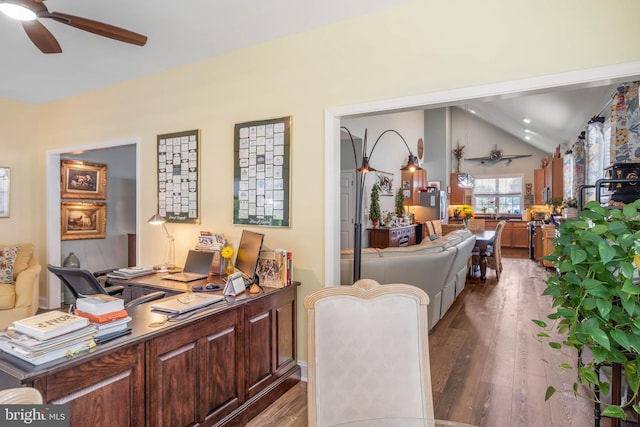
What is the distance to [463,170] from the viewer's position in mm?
11234

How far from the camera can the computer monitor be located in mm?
2619

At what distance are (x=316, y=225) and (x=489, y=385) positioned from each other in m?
1.80

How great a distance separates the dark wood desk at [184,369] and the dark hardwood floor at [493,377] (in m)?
0.25

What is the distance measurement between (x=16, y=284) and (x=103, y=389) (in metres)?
3.26

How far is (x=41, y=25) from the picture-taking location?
7.09 ft

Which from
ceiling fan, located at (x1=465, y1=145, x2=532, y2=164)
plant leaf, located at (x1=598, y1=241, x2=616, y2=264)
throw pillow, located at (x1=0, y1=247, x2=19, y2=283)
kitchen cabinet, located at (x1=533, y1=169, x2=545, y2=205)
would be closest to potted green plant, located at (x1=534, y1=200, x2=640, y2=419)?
plant leaf, located at (x1=598, y1=241, x2=616, y2=264)

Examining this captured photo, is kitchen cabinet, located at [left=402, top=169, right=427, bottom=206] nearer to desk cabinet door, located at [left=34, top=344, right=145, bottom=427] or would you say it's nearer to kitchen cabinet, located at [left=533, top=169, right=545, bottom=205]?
kitchen cabinet, located at [left=533, top=169, right=545, bottom=205]

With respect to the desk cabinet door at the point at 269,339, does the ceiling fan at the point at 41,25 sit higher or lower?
higher

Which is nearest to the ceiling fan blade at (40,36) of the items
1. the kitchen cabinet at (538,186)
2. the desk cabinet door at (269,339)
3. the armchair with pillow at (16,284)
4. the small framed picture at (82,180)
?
the desk cabinet door at (269,339)

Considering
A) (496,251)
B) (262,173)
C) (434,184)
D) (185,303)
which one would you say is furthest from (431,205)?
(185,303)

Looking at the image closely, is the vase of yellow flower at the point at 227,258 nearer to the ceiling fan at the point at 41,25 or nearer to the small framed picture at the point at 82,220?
the ceiling fan at the point at 41,25

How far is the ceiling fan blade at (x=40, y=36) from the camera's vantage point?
7.02ft

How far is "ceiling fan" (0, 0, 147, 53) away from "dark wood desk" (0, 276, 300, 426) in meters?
1.80

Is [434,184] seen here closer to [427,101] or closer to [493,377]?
[493,377]
